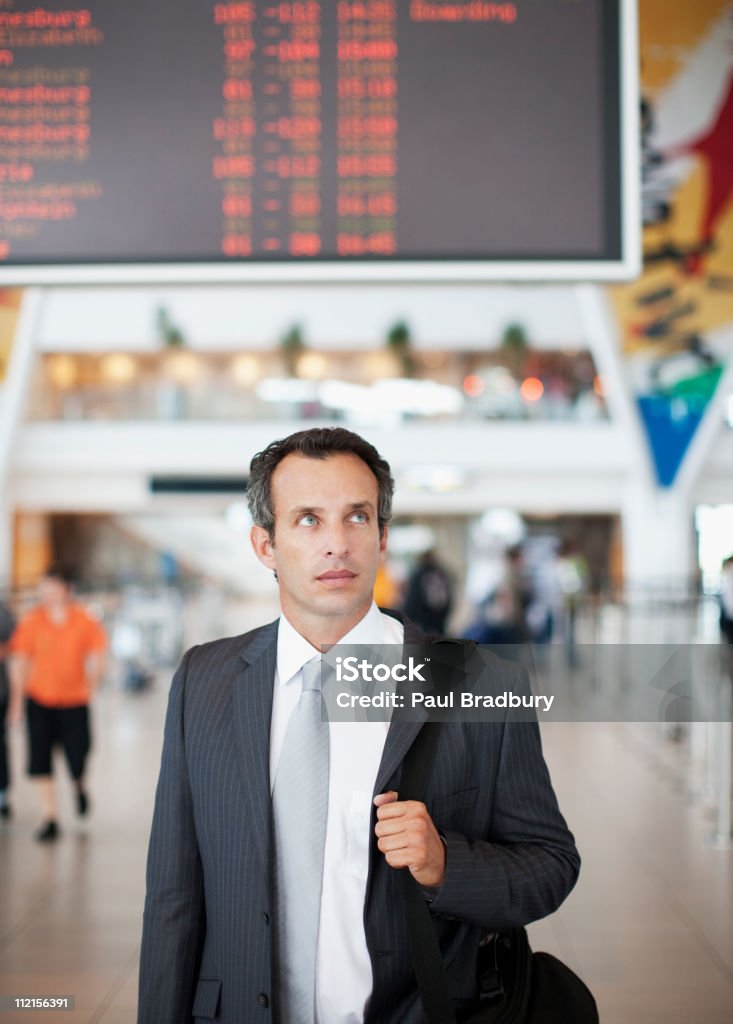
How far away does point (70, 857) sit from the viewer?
5766 mm

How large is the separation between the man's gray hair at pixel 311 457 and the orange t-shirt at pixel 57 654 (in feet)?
16.5

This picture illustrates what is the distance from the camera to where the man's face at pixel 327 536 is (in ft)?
5.84

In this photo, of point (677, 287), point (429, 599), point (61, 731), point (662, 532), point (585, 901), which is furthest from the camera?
point (662, 532)

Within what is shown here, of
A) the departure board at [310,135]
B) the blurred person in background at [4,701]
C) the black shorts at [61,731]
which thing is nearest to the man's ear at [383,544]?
the departure board at [310,135]

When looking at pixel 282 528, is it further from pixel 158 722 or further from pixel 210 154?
pixel 158 722

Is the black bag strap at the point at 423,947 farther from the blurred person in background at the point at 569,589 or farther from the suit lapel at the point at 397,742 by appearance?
the blurred person in background at the point at 569,589

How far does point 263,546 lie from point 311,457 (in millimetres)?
216

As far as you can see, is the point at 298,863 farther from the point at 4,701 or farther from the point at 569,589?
the point at 569,589

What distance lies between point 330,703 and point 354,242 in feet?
6.33

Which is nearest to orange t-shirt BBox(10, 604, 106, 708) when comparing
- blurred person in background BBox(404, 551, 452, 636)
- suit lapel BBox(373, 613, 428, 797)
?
suit lapel BBox(373, 613, 428, 797)

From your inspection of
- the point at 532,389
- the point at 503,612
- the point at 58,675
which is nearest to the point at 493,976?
the point at 58,675

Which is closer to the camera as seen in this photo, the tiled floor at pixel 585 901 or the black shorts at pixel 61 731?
the tiled floor at pixel 585 901

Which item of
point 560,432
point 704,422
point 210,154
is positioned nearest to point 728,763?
point 210,154

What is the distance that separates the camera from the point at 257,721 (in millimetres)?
1825
